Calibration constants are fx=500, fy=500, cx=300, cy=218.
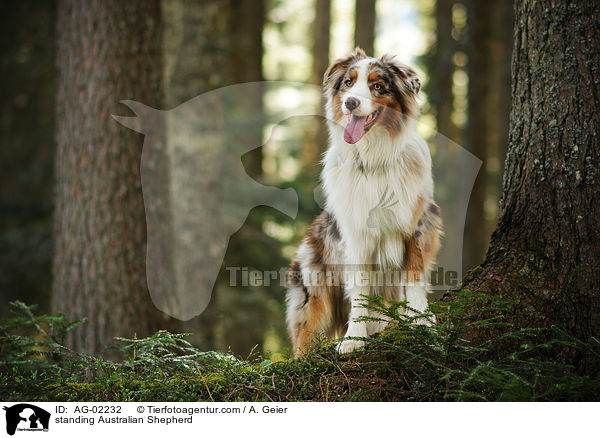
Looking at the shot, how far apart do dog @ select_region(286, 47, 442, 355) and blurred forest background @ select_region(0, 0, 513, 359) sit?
5.62ft

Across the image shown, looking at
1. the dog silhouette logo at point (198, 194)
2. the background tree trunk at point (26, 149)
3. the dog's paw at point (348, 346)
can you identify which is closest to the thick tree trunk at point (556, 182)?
the dog's paw at point (348, 346)

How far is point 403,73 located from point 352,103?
41cm

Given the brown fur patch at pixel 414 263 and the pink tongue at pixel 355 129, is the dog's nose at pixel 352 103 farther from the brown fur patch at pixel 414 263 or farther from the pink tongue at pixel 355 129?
the brown fur patch at pixel 414 263

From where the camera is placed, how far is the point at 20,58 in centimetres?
791

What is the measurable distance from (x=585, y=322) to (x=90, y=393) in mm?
2629

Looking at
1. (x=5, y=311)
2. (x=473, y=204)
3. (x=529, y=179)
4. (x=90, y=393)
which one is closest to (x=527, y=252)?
(x=529, y=179)

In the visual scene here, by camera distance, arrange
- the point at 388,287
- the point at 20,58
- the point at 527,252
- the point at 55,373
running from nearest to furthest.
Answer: the point at 527,252
the point at 55,373
the point at 388,287
the point at 20,58

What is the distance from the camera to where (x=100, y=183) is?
4223 millimetres

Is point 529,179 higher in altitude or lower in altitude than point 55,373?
higher

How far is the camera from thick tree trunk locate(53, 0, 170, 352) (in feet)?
13.8

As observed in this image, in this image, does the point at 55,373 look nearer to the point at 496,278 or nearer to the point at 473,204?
the point at 496,278

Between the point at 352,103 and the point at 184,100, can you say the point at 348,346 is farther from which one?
the point at 184,100

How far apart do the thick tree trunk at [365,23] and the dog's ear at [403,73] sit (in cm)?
291

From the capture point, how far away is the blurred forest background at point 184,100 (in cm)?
429
